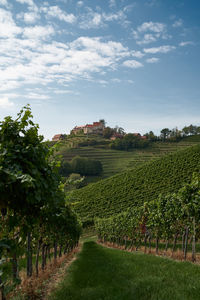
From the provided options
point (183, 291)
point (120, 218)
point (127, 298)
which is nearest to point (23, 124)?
point (127, 298)

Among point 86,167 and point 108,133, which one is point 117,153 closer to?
point 86,167

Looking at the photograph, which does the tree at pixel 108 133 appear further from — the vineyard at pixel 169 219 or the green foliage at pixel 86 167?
the vineyard at pixel 169 219

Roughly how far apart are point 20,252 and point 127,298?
2.48 m

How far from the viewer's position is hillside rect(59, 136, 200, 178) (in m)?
113

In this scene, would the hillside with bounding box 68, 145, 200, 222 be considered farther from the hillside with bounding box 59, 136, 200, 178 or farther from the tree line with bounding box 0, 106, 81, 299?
the tree line with bounding box 0, 106, 81, 299

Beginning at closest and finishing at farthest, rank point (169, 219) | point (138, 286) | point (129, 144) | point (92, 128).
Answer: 1. point (138, 286)
2. point (169, 219)
3. point (129, 144)
4. point (92, 128)

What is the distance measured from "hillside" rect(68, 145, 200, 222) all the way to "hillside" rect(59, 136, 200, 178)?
130 feet

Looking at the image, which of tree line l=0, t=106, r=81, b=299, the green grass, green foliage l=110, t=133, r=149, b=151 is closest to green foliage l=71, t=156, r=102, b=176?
green foliage l=110, t=133, r=149, b=151

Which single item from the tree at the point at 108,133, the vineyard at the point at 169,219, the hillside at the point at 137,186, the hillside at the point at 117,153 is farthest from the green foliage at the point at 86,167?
the vineyard at the point at 169,219

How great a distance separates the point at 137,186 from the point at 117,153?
7264cm

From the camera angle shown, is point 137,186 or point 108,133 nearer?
point 137,186

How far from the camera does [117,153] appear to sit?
133 meters

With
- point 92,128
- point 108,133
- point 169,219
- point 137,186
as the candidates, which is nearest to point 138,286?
point 169,219

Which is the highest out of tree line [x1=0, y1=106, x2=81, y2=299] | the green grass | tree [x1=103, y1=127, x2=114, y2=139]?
tree [x1=103, y1=127, x2=114, y2=139]
